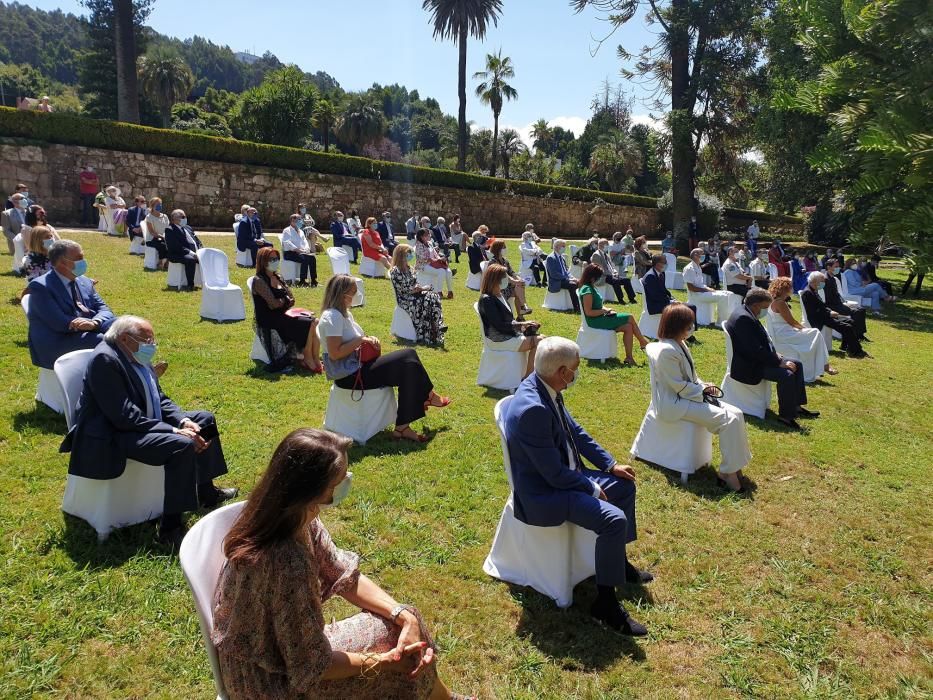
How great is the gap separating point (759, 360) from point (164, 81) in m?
51.0

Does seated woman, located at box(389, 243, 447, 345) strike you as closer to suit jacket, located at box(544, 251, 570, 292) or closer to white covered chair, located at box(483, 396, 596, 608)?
suit jacket, located at box(544, 251, 570, 292)

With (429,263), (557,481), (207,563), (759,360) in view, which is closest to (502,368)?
(759,360)

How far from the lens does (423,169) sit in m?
28.5

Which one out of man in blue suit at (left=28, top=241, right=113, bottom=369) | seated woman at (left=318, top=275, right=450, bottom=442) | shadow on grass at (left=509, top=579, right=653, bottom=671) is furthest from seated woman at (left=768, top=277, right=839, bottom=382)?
man in blue suit at (left=28, top=241, right=113, bottom=369)

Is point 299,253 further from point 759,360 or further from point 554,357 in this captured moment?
point 554,357

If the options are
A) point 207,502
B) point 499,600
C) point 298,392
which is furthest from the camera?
point 298,392

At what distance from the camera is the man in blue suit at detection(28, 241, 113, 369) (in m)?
5.28

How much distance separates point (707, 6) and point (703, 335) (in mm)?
20063

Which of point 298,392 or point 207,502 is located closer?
point 207,502

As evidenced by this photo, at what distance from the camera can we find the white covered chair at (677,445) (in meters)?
5.05

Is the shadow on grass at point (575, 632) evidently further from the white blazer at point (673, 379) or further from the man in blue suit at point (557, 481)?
the white blazer at point (673, 379)

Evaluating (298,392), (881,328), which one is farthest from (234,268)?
(881,328)

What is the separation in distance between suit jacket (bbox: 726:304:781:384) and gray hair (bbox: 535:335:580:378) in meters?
3.84

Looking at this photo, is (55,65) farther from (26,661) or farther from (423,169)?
(26,661)
